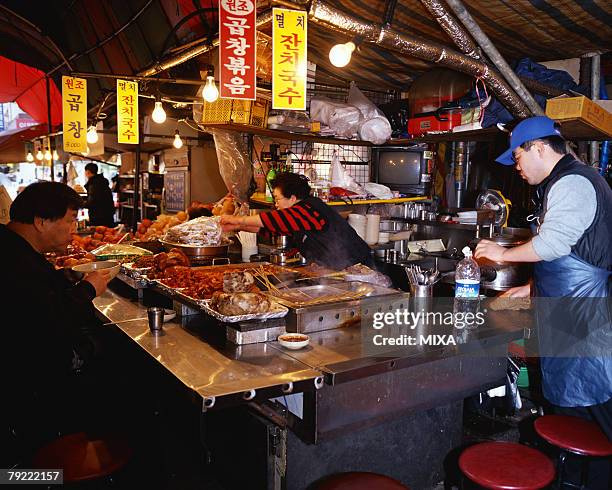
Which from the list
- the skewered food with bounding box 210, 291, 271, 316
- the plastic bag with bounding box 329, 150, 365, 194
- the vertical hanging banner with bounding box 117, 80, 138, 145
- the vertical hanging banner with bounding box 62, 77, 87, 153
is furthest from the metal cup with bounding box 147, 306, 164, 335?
the vertical hanging banner with bounding box 62, 77, 87, 153

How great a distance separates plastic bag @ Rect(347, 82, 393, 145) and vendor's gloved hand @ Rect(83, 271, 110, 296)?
457 cm

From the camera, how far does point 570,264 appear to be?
9.74ft

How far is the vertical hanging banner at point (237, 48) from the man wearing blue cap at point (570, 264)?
9.15ft

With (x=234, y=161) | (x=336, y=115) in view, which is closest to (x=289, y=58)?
(x=336, y=115)

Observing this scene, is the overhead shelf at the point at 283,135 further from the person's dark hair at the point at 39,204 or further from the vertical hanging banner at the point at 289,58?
the person's dark hair at the point at 39,204

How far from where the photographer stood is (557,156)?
3.04 meters

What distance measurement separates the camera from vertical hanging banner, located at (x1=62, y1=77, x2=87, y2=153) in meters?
7.91

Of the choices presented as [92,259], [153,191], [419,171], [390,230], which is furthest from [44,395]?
[153,191]

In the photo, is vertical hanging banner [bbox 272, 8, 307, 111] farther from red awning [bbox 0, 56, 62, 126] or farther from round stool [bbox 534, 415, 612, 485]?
red awning [bbox 0, 56, 62, 126]

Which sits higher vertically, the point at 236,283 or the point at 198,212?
the point at 198,212

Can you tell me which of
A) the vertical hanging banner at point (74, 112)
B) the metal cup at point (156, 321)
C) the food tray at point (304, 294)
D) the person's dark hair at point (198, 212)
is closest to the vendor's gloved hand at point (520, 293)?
the food tray at point (304, 294)

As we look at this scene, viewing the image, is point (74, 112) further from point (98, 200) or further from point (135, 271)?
point (135, 271)

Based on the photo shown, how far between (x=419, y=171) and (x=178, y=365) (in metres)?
5.64

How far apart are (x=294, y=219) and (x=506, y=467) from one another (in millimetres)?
2753
